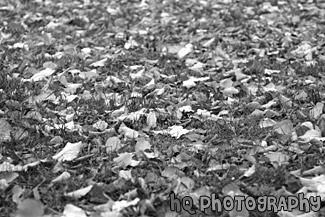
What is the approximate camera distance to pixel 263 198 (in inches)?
97.7

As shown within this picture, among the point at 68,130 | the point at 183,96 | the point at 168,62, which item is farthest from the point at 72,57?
the point at 68,130

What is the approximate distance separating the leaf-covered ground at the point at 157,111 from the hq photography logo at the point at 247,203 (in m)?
0.01

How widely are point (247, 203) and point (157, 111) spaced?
121cm

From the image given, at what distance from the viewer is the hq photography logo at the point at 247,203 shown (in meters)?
2.42

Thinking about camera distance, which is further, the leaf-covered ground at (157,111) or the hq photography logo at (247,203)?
the leaf-covered ground at (157,111)

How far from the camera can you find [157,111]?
11.5ft

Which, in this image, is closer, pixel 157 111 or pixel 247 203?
pixel 247 203

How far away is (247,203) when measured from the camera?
8.03ft

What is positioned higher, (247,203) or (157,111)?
(247,203)

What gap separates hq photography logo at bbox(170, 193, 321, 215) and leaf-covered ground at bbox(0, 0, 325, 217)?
1 centimetres

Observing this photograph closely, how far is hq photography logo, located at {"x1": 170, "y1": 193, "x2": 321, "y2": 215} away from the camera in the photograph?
242 centimetres

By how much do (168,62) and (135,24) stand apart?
1.32m

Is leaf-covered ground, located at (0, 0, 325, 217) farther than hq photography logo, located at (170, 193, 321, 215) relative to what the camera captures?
Yes

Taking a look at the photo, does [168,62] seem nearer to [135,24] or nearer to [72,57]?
[72,57]
